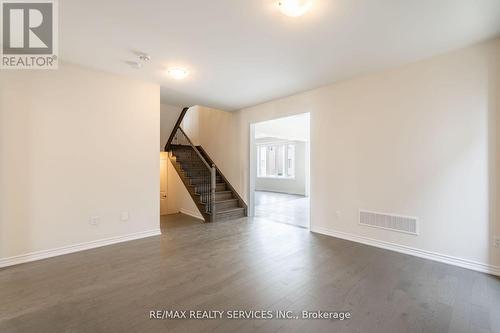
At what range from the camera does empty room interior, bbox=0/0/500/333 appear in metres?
2.14

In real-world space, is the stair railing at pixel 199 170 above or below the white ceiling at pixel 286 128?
below

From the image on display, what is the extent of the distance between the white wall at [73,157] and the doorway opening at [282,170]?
2738 millimetres

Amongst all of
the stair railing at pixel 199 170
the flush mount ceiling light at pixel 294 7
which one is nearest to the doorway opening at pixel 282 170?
the stair railing at pixel 199 170

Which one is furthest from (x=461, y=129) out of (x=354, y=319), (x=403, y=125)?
(x=354, y=319)

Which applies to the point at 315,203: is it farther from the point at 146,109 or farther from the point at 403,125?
the point at 146,109

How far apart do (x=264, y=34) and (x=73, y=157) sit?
3270mm

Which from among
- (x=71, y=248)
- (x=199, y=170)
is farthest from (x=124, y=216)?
(x=199, y=170)

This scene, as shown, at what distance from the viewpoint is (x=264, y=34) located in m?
2.63

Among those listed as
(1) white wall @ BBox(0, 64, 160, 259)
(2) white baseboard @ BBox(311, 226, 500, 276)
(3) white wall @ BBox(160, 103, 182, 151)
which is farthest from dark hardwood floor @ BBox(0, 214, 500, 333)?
(3) white wall @ BBox(160, 103, 182, 151)

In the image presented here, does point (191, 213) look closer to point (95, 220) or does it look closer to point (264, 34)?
point (95, 220)

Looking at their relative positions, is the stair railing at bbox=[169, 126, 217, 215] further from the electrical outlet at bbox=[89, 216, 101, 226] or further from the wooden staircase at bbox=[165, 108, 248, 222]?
the electrical outlet at bbox=[89, 216, 101, 226]

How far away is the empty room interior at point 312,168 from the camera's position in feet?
7.04

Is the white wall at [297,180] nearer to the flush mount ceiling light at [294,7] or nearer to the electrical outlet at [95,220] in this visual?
the electrical outlet at [95,220]

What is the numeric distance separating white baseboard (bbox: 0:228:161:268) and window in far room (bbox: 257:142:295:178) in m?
7.86
